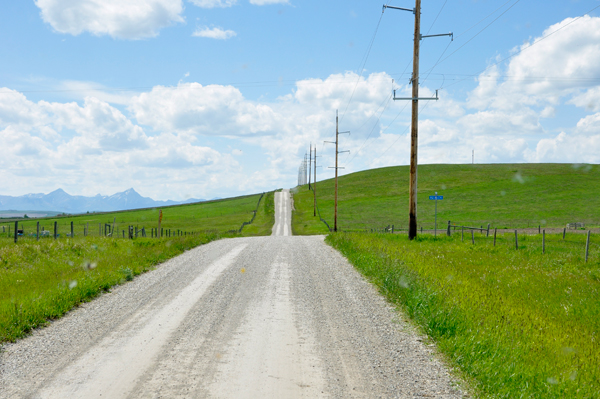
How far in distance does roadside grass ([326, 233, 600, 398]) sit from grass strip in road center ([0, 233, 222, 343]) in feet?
24.3

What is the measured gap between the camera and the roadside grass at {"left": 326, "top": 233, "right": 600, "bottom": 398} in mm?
5266

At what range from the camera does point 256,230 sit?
59406 millimetres

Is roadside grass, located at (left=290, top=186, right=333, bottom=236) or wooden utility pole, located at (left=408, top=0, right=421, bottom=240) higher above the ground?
wooden utility pole, located at (left=408, top=0, right=421, bottom=240)

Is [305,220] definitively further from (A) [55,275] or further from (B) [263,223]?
(A) [55,275]

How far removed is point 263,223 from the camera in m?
69.2

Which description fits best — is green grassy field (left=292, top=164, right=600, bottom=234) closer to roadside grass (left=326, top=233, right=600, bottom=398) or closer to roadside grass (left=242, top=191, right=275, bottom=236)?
roadside grass (left=242, top=191, right=275, bottom=236)

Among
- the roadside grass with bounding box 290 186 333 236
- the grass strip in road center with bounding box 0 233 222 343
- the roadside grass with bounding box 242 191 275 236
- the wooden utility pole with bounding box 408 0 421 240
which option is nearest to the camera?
the grass strip in road center with bounding box 0 233 222 343

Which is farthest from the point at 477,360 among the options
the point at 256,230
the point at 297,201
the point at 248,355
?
the point at 297,201

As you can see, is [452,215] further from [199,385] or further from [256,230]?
[199,385]

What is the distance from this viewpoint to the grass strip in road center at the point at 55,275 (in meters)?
8.17

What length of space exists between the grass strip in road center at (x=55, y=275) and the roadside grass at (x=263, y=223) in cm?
3037

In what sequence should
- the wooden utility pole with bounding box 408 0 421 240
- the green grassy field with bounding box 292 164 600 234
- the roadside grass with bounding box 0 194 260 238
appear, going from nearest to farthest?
1. the wooden utility pole with bounding box 408 0 421 240
2. the green grassy field with bounding box 292 164 600 234
3. the roadside grass with bounding box 0 194 260 238

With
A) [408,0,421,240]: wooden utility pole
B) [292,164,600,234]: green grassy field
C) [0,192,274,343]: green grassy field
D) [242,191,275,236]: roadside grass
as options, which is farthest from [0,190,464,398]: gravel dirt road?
[292,164,600,234]: green grassy field

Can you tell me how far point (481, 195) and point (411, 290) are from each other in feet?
268
